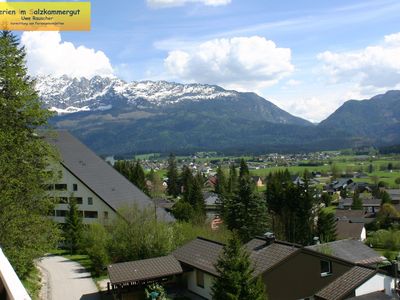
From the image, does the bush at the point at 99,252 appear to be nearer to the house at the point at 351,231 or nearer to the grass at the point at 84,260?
the grass at the point at 84,260

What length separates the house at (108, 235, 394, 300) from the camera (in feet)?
81.0

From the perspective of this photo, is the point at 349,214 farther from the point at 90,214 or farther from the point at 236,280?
the point at 236,280

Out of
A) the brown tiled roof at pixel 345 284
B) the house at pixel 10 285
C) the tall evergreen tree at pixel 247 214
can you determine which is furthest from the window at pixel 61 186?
the house at pixel 10 285

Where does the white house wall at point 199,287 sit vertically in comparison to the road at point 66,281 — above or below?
above

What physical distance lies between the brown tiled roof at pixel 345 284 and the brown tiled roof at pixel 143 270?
9170 mm

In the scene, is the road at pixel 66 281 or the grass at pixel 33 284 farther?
the road at pixel 66 281

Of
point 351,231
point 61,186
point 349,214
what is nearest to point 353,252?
point 351,231

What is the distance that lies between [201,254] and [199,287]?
85.4 inches

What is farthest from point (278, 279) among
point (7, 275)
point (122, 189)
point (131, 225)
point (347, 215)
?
point (347, 215)

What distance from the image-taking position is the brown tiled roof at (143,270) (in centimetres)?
2683

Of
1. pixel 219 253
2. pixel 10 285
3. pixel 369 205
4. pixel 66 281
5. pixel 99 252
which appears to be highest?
pixel 10 285

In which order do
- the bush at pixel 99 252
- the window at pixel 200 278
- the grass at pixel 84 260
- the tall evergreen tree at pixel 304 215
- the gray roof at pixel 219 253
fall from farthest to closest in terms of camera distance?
the tall evergreen tree at pixel 304 215, the bush at pixel 99 252, the grass at pixel 84 260, the window at pixel 200 278, the gray roof at pixel 219 253

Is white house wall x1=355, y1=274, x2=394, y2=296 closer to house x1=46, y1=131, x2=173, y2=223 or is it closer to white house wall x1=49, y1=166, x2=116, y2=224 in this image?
house x1=46, y1=131, x2=173, y2=223

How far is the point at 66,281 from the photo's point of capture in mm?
33406
